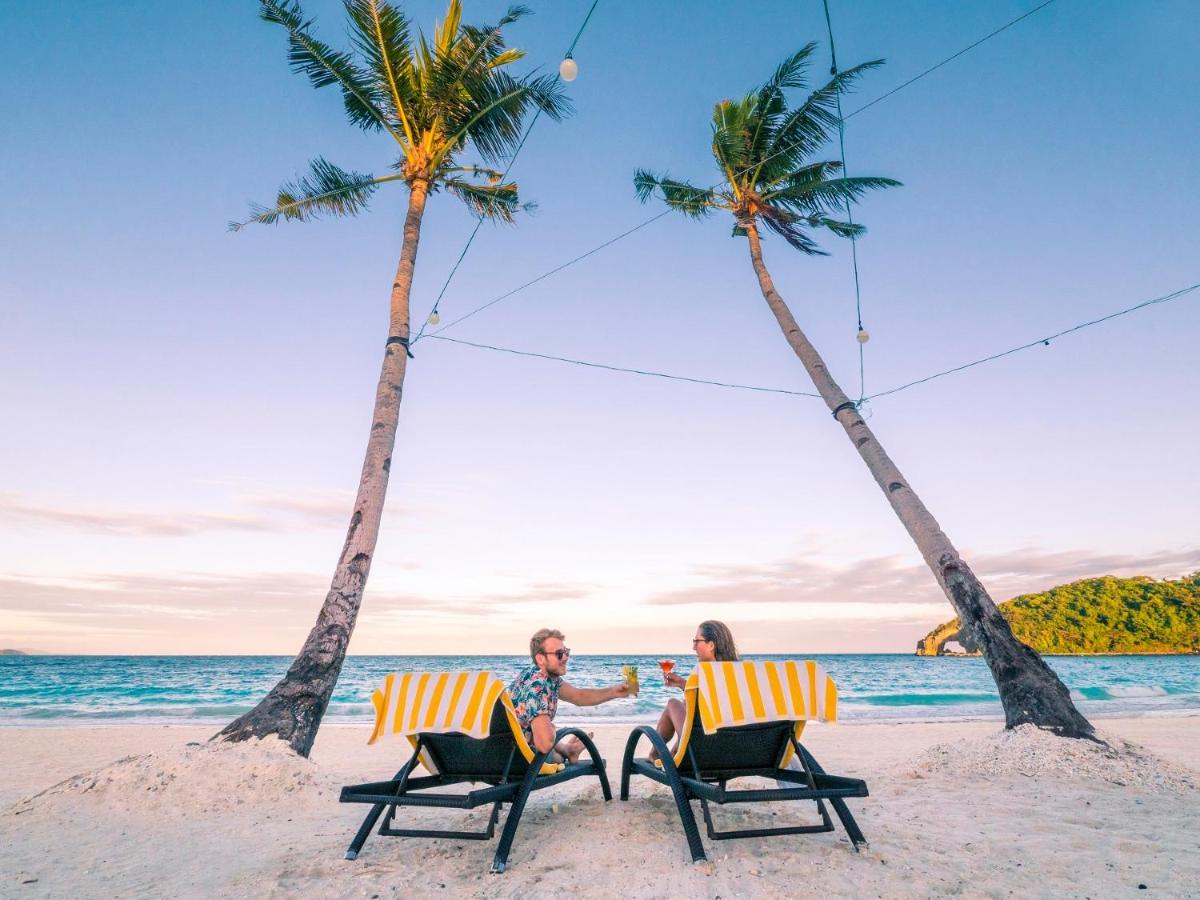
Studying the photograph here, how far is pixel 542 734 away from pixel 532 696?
0.31 metres

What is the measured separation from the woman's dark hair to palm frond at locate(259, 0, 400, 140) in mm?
8727

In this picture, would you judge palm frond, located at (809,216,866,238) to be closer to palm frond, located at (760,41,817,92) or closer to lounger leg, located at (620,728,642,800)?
palm frond, located at (760,41,817,92)

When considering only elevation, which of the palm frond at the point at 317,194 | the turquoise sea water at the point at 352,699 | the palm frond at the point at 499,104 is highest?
the palm frond at the point at 499,104

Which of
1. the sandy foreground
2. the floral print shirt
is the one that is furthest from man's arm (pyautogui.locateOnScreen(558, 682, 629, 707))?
the sandy foreground

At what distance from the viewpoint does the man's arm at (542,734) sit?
425 cm

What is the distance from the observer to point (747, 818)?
412 centimetres

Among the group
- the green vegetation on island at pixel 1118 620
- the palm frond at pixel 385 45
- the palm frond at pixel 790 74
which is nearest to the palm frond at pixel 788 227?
the palm frond at pixel 790 74

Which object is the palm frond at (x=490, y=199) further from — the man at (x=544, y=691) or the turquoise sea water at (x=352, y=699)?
the turquoise sea water at (x=352, y=699)

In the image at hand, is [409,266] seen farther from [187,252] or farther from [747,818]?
[747,818]

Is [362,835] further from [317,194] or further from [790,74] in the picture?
[790,74]

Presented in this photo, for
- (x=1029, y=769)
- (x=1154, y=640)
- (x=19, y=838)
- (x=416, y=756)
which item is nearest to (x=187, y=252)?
(x=19, y=838)

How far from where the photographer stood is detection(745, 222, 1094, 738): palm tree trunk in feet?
20.0

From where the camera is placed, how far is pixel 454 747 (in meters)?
3.86

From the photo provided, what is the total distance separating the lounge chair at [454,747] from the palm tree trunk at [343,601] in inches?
92.9
